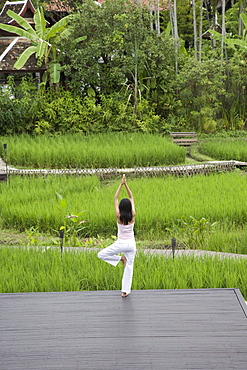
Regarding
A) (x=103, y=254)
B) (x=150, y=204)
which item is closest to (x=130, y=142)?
(x=150, y=204)

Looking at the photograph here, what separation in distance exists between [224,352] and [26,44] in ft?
45.1

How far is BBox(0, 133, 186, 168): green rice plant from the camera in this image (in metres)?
11.1

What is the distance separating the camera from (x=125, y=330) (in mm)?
3852

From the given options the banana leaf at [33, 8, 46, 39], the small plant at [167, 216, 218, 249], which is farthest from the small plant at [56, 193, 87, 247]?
the banana leaf at [33, 8, 46, 39]

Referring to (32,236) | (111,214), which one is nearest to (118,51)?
Result: (111,214)

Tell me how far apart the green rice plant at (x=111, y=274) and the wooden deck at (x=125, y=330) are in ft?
0.73

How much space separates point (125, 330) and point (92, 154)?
7533 mm

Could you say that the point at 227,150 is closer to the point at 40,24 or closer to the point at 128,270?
the point at 40,24

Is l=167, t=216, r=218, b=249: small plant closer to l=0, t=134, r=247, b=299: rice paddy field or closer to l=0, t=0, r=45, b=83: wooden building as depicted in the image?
l=0, t=134, r=247, b=299: rice paddy field

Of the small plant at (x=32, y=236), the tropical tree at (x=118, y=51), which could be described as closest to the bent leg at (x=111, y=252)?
the small plant at (x=32, y=236)

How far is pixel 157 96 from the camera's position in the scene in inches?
609

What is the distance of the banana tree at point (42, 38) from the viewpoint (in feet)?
46.3

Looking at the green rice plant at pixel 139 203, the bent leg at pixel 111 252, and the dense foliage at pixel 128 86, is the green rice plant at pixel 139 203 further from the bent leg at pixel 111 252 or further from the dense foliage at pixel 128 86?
the dense foliage at pixel 128 86

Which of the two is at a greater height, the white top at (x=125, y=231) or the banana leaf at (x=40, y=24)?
the banana leaf at (x=40, y=24)
